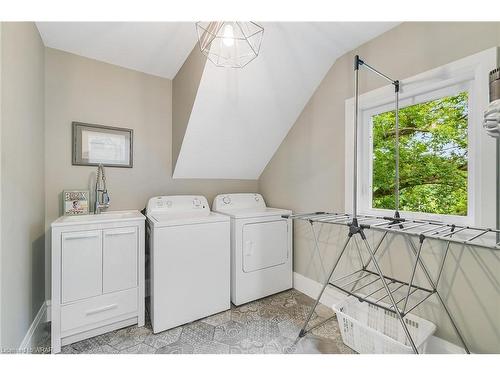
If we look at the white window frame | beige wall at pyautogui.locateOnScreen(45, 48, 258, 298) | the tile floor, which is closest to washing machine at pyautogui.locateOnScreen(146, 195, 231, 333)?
the tile floor

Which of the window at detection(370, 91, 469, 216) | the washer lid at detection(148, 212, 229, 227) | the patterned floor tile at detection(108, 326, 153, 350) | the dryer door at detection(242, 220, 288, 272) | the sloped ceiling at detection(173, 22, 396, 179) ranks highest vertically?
the sloped ceiling at detection(173, 22, 396, 179)

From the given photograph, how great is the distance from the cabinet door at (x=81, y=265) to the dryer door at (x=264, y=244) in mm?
1121

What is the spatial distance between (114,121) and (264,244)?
1.82 meters

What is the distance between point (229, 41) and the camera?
1571mm

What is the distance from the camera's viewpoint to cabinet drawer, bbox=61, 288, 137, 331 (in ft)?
5.03

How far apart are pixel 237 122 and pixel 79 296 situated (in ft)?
6.06

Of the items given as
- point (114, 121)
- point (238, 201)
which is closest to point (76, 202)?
point (114, 121)

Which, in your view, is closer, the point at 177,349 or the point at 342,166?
the point at 177,349

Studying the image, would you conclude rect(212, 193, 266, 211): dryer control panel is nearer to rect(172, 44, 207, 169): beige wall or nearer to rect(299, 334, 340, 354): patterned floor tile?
rect(172, 44, 207, 169): beige wall

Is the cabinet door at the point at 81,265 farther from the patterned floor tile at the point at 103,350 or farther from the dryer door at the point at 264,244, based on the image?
the dryer door at the point at 264,244

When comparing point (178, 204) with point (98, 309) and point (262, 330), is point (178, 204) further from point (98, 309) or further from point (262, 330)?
point (262, 330)

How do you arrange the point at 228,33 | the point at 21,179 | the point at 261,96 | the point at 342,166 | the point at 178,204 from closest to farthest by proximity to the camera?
the point at 21,179
the point at 228,33
the point at 342,166
the point at 261,96
the point at 178,204

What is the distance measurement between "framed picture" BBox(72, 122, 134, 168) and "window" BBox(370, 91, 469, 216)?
7.31 ft
